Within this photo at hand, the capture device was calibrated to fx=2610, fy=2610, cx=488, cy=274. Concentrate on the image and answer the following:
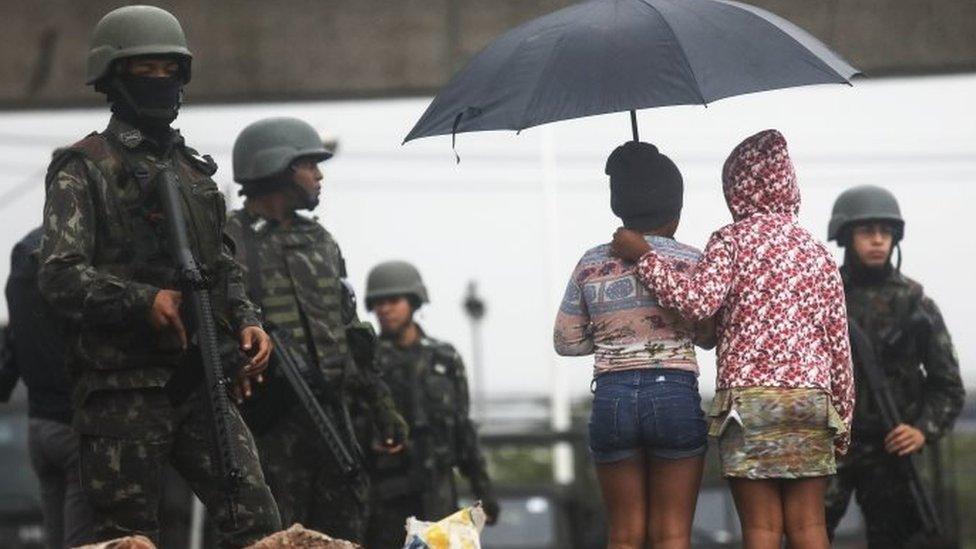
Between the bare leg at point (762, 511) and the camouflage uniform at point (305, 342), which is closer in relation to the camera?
the bare leg at point (762, 511)

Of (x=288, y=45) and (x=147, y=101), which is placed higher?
(x=288, y=45)

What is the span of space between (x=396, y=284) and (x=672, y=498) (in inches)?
208

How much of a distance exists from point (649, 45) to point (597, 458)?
142 centimetres

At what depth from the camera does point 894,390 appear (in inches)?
463

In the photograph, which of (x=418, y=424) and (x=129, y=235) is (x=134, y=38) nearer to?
(x=129, y=235)

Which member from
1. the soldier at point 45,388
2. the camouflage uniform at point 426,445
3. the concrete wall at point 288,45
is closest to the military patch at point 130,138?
the soldier at point 45,388

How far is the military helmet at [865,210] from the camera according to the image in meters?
11.9

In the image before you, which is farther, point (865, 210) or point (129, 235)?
point (865, 210)

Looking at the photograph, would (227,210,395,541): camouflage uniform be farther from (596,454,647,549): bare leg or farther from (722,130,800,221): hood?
(722,130,800,221): hood

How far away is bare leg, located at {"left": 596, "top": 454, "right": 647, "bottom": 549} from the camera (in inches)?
347

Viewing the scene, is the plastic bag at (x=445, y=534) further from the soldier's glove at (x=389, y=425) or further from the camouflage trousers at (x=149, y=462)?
the soldier's glove at (x=389, y=425)

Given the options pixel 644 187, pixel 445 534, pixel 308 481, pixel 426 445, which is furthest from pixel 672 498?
pixel 426 445

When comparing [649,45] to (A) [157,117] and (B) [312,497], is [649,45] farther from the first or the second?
(B) [312,497]

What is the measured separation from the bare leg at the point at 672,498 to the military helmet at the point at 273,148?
2.50 metres
